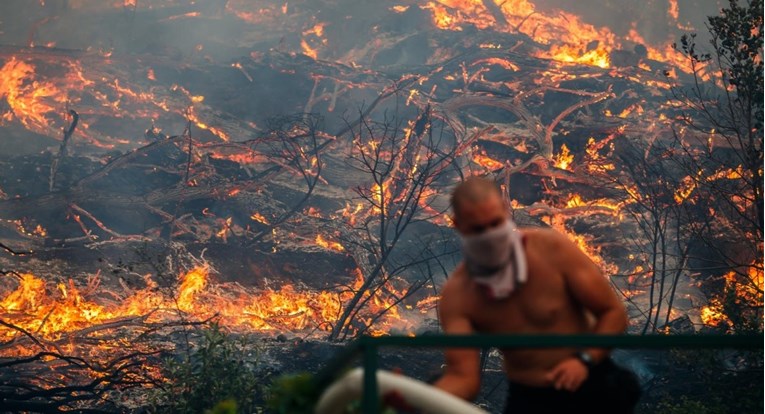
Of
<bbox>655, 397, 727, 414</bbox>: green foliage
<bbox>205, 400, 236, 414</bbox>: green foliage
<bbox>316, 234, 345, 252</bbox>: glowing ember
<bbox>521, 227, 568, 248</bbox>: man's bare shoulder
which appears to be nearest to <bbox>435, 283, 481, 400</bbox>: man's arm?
<bbox>521, 227, 568, 248</bbox>: man's bare shoulder

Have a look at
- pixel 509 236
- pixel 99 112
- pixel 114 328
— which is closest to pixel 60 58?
pixel 99 112

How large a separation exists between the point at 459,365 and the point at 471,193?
0.74 meters

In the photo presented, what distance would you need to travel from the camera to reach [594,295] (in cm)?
250

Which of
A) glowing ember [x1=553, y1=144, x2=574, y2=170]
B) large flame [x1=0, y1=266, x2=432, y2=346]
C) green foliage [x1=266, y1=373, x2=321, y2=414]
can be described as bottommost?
large flame [x1=0, y1=266, x2=432, y2=346]

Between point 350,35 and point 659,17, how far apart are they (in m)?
16.6

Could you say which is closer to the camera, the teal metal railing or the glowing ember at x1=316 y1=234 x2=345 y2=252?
the teal metal railing

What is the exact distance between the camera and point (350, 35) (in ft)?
93.5

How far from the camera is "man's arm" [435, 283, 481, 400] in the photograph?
2.48m

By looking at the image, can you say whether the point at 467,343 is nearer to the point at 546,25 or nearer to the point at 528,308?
the point at 528,308

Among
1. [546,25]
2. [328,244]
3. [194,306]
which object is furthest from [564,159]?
[546,25]

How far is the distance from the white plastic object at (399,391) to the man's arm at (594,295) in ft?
2.32

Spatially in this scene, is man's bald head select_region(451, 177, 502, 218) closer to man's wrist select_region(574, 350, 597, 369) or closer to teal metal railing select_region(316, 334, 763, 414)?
teal metal railing select_region(316, 334, 763, 414)

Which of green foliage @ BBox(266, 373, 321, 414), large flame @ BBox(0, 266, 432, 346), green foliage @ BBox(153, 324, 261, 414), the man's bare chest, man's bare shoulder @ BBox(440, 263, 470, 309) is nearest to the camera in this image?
green foliage @ BBox(266, 373, 321, 414)

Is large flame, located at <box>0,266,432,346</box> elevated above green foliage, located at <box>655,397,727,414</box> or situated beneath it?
situated beneath
